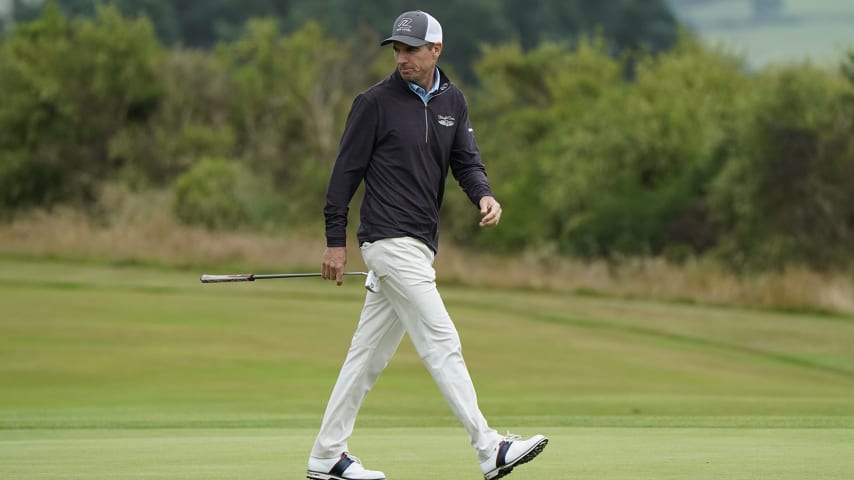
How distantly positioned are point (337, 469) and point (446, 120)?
1.41 m

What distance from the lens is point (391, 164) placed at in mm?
5660

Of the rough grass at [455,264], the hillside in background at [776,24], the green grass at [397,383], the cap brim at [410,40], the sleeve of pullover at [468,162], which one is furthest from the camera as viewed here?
the hillside in background at [776,24]

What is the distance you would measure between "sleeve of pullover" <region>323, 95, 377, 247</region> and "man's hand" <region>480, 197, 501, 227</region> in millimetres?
478

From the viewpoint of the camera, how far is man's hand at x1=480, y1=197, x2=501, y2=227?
221 inches

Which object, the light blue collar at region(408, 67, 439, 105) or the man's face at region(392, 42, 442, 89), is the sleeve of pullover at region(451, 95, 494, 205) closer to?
the light blue collar at region(408, 67, 439, 105)

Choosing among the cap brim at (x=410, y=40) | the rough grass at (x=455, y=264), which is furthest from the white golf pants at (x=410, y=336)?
the rough grass at (x=455, y=264)

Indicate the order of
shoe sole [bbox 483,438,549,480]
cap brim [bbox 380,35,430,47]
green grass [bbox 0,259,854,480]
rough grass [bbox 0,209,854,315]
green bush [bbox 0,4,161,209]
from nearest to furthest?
shoe sole [bbox 483,438,549,480] → cap brim [bbox 380,35,430,47] → green grass [bbox 0,259,854,480] → rough grass [bbox 0,209,854,315] → green bush [bbox 0,4,161,209]

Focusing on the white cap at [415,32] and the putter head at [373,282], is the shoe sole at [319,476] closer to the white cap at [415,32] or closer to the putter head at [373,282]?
the putter head at [373,282]

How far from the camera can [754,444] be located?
6832 mm

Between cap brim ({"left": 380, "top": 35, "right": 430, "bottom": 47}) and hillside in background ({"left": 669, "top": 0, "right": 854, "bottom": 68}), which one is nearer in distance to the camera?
cap brim ({"left": 380, "top": 35, "right": 430, "bottom": 47})

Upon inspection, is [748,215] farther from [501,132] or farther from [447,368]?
[447,368]

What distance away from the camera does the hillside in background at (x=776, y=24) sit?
122000 millimetres

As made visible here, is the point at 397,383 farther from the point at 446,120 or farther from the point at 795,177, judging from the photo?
the point at 795,177

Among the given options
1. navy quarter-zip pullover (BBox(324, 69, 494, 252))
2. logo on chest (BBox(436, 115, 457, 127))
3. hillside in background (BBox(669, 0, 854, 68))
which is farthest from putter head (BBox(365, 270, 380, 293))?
hillside in background (BBox(669, 0, 854, 68))
